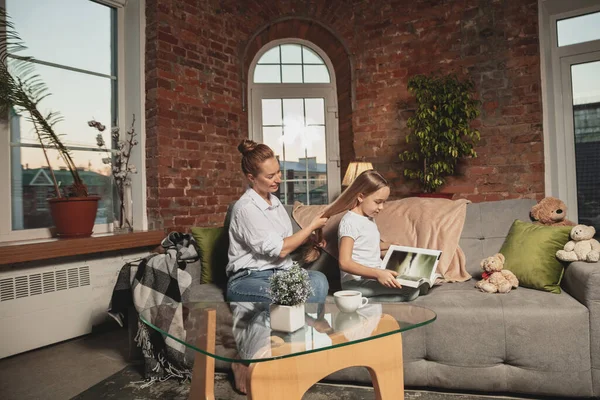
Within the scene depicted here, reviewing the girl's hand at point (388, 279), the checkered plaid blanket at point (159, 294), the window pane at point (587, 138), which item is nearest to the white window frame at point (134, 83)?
the checkered plaid blanket at point (159, 294)

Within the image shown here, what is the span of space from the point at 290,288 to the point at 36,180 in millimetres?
2350

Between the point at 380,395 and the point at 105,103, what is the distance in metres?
3.01

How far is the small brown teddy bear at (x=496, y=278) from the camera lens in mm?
2043

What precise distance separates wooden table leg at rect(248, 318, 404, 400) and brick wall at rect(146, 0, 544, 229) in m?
2.33

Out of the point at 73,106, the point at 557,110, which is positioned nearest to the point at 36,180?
the point at 73,106

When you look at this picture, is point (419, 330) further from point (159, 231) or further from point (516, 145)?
point (516, 145)

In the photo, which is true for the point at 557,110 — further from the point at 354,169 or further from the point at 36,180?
the point at 36,180

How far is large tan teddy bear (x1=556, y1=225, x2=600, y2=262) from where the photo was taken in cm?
195

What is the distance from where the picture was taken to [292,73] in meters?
4.48

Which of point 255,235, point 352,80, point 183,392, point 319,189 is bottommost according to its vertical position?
point 183,392

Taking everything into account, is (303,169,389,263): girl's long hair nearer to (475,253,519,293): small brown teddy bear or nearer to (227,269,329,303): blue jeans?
(227,269,329,303): blue jeans

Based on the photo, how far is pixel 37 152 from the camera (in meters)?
2.90

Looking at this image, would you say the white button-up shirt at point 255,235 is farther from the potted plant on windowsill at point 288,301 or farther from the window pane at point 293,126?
the window pane at point 293,126

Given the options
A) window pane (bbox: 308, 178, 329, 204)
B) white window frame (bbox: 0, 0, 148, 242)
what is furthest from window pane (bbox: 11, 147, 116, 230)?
window pane (bbox: 308, 178, 329, 204)
